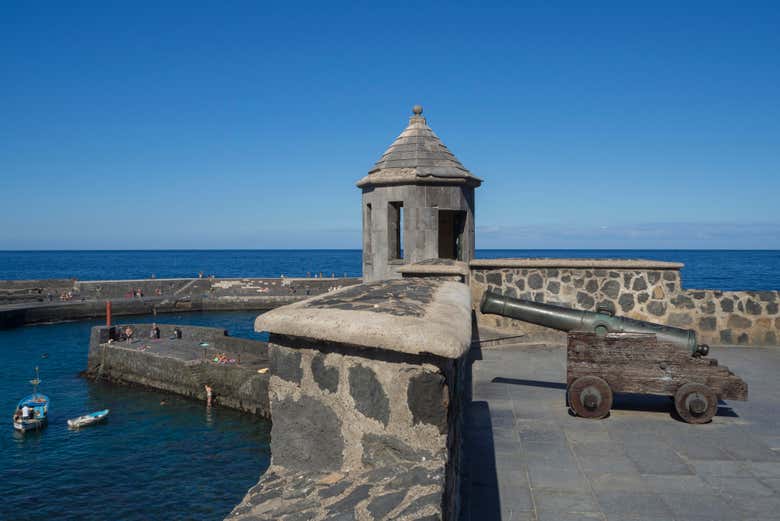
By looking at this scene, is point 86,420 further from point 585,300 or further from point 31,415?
point 585,300

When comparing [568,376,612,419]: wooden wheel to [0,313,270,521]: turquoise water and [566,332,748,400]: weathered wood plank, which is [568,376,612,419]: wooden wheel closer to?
[566,332,748,400]: weathered wood plank

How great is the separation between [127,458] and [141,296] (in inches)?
1265

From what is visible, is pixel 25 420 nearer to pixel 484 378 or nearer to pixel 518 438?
pixel 484 378

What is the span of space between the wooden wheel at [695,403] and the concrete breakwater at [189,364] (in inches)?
592

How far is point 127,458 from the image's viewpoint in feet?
50.8

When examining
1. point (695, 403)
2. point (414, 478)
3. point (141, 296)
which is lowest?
point (141, 296)

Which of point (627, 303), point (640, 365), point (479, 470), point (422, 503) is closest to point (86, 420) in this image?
point (627, 303)

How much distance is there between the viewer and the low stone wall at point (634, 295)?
9.59 metres

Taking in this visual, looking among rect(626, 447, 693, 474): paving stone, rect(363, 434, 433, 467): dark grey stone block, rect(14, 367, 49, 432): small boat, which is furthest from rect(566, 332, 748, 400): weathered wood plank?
rect(14, 367, 49, 432): small boat

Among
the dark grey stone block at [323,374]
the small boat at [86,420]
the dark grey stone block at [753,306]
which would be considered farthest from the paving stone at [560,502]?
the small boat at [86,420]

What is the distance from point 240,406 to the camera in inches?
773

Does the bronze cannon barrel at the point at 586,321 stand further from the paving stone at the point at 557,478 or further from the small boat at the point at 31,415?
the small boat at the point at 31,415

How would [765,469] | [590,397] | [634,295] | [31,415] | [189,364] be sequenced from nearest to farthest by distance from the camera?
[765,469] < [590,397] < [634,295] < [31,415] < [189,364]

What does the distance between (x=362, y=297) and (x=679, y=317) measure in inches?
337
